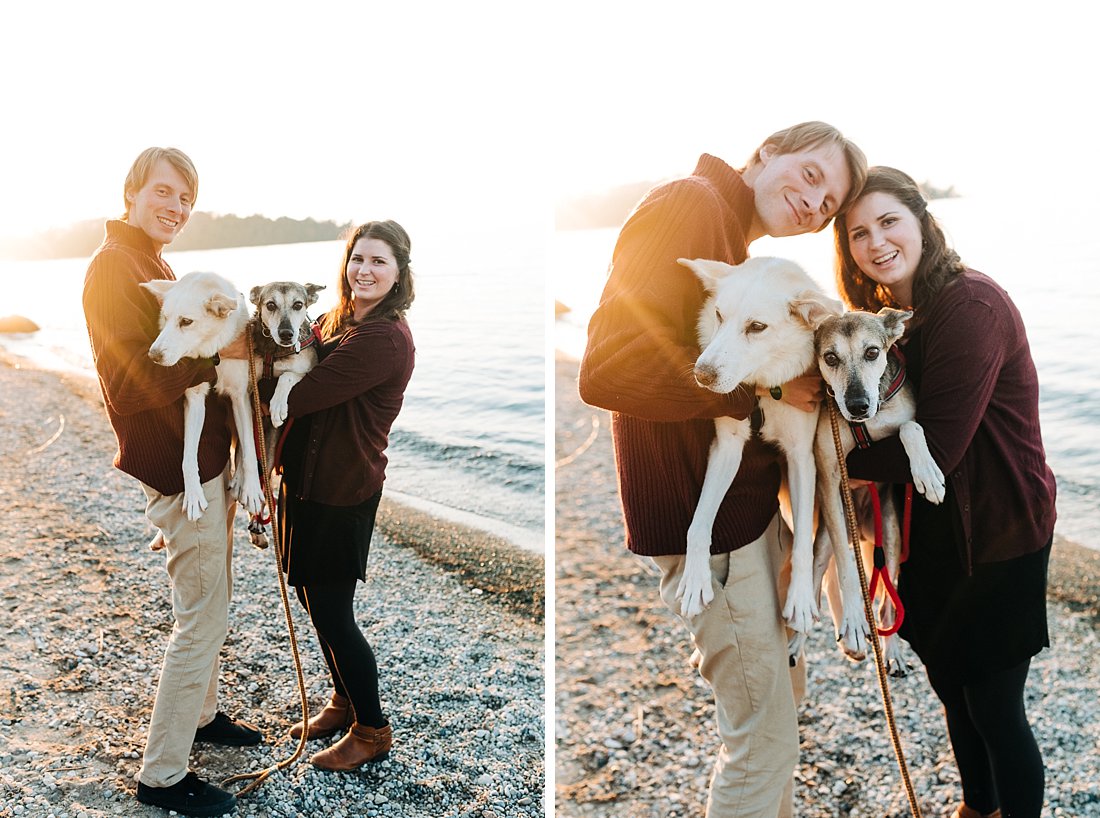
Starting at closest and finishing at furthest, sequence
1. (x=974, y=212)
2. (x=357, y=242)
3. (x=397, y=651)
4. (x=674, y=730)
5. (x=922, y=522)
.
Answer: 1. (x=922, y=522)
2. (x=357, y=242)
3. (x=674, y=730)
4. (x=397, y=651)
5. (x=974, y=212)

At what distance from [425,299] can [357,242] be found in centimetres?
1493

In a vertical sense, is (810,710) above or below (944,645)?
below

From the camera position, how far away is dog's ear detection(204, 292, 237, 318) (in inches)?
97.6

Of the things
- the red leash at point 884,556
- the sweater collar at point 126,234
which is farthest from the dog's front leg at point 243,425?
the red leash at point 884,556

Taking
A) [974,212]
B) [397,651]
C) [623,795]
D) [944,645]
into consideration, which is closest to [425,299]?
[974,212]

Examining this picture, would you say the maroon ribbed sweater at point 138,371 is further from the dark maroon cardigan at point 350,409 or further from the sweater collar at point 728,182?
the sweater collar at point 728,182

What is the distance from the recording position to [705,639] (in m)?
1.97

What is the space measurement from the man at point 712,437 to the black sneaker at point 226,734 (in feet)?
6.77

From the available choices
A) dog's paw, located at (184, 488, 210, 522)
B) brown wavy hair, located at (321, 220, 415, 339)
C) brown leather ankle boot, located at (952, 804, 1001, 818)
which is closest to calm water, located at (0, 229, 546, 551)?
brown wavy hair, located at (321, 220, 415, 339)

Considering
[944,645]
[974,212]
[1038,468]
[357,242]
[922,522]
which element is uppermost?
[974,212]

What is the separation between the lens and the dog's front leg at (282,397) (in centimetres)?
251

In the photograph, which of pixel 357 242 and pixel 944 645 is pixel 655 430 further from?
pixel 357 242

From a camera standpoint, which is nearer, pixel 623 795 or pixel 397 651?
pixel 623 795

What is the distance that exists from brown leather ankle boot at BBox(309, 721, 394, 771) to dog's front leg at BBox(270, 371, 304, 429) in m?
1.36
